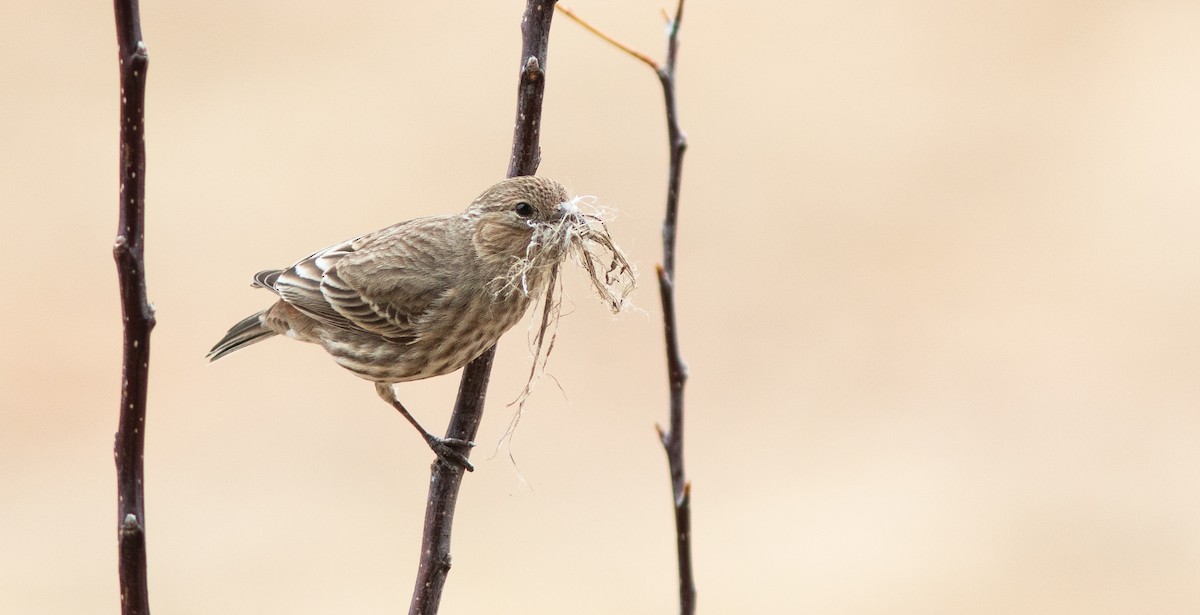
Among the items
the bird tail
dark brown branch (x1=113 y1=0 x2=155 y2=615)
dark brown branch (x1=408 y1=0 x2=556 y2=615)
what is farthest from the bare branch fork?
the bird tail

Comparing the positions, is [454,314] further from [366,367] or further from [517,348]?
[517,348]

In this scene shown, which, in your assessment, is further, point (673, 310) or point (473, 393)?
point (473, 393)

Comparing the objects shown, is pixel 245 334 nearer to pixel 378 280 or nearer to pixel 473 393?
pixel 378 280

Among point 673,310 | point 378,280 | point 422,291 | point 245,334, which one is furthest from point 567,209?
point 245,334

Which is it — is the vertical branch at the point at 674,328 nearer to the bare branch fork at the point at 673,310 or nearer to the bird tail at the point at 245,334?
the bare branch fork at the point at 673,310

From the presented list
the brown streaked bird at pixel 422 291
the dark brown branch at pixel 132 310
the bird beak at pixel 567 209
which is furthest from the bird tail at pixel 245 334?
the dark brown branch at pixel 132 310

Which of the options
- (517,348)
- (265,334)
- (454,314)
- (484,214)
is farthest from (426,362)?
(517,348)

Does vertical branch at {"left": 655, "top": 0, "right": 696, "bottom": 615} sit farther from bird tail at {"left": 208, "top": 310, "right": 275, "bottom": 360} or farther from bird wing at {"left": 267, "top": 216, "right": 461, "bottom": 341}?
bird tail at {"left": 208, "top": 310, "right": 275, "bottom": 360}
